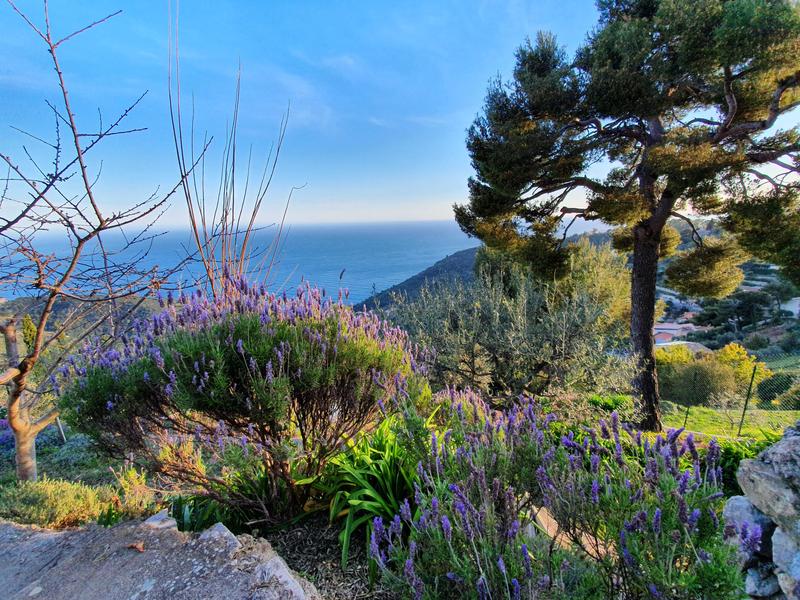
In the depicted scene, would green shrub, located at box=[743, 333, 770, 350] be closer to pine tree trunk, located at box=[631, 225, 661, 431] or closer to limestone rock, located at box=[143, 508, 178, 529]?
pine tree trunk, located at box=[631, 225, 661, 431]

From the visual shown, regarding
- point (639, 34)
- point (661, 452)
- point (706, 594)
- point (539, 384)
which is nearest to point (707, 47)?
point (639, 34)

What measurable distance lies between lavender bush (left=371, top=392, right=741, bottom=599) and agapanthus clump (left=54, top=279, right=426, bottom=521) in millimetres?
742

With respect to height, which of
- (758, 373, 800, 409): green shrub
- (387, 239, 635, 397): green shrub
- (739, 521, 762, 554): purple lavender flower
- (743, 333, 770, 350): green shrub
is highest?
(739, 521, 762, 554): purple lavender flower

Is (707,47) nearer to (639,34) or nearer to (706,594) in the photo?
(639,34)

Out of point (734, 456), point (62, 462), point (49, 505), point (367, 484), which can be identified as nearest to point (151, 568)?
point (367, 484)

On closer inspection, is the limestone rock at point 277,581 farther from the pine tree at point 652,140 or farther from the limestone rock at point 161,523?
the pine tree at point 652,140

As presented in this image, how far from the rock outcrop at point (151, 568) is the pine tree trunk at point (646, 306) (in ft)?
27.7

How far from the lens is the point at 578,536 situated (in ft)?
4.64

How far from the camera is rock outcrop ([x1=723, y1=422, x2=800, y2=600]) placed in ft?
6.20

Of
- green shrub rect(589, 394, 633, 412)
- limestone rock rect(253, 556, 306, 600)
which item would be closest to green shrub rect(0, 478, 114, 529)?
limestone rock rect(253, 556, 306, 600)

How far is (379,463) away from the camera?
2.45 m

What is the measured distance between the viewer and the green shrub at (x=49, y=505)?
290 centimetres

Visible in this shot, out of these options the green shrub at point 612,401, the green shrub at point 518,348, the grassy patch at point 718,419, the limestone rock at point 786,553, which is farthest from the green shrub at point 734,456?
the grassy patch at point 718,419

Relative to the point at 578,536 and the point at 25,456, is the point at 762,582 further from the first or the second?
the point at 25,456
